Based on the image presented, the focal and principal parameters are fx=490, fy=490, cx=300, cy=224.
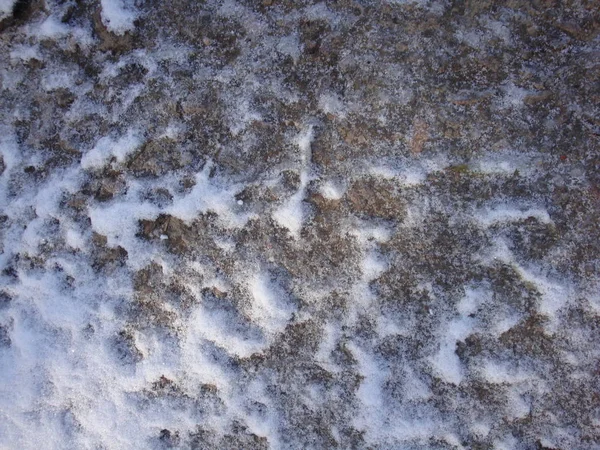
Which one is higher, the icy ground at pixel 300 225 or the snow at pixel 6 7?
the snow at pixel 6 7

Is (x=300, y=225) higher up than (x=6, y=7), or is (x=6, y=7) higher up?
(x=6, y=7)

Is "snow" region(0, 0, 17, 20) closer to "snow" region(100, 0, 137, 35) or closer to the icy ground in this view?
the icy ground

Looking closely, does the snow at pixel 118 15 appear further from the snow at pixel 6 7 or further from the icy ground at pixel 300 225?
the snow at pixel 6 7

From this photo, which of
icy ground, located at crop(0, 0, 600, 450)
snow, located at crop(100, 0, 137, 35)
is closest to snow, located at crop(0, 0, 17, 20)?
icy ground, located at crop(0, 0, 600, 450)

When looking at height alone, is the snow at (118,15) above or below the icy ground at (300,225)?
above

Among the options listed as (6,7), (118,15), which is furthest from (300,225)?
(6,7)

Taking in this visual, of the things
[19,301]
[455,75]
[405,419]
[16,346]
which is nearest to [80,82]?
[19,301]

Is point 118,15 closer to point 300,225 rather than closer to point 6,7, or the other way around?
point 6,7

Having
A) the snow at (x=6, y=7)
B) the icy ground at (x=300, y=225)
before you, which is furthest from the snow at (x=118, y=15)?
the snow at (x=6, y=7)
